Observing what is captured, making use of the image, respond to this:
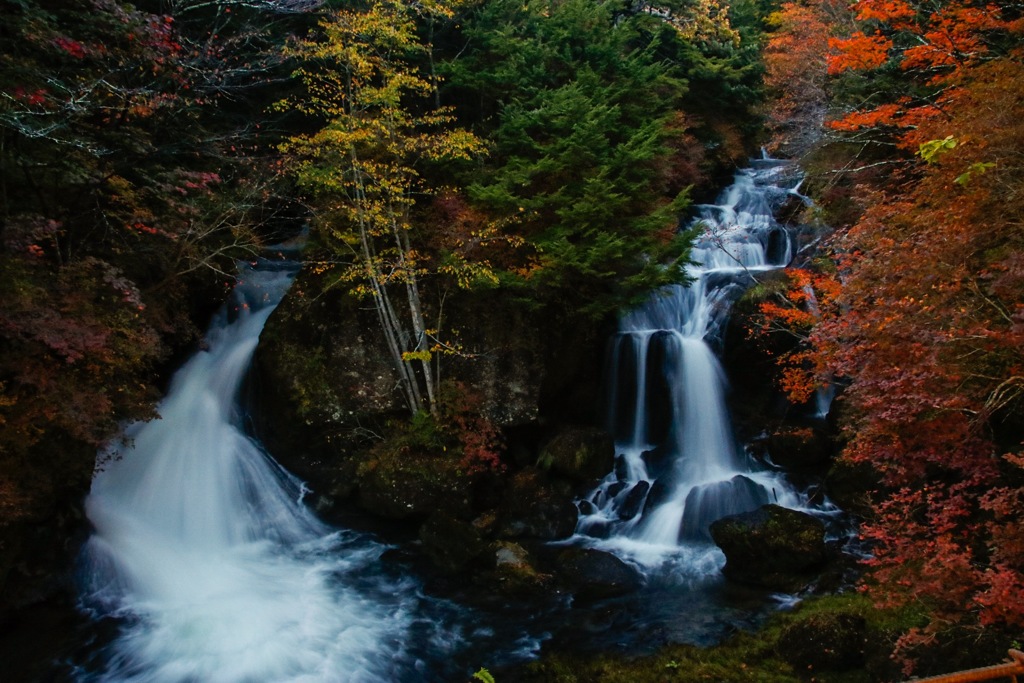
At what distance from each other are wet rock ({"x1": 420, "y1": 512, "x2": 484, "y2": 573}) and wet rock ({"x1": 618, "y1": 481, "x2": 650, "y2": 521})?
279 centimetres

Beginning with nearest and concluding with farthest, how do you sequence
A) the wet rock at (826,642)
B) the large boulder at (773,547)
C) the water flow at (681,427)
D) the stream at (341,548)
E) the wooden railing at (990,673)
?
1. the wooden railing at (990,673)
2. the wet rock at (826,642)
3. the stream at (341,548)
4. the large boulder at (773,547)
5. the water flow at (681,427)

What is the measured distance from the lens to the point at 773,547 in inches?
328

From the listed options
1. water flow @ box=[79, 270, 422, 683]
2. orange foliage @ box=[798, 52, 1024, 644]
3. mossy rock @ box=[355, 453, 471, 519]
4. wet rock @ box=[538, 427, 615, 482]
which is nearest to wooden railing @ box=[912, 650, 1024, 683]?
orange foliage @ box=[798, 52, 1024, 644]

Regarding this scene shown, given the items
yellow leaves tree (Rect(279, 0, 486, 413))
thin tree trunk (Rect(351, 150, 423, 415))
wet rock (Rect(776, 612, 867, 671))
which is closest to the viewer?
wet rock (Rect(776, 612, 867, 671))

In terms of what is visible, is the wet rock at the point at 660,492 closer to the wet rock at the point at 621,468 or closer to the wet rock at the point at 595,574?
the wet rock at the point at 621,468

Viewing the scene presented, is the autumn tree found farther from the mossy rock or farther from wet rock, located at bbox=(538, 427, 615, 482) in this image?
the mossy rock

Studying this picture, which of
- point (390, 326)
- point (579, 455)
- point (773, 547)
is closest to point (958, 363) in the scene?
point (773, 547)

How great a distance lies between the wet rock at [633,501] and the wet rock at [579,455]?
2.10 feet

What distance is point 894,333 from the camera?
19.9 ft

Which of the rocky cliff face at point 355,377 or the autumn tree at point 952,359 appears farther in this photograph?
the rocky cliff face at point 355,377

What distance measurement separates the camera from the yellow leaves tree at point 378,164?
9750mm

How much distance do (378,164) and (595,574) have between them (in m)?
7.61

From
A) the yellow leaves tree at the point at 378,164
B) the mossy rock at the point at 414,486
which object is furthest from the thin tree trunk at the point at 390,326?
the mossy rock at the point at 414,486

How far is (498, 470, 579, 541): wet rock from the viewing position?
1016cm
